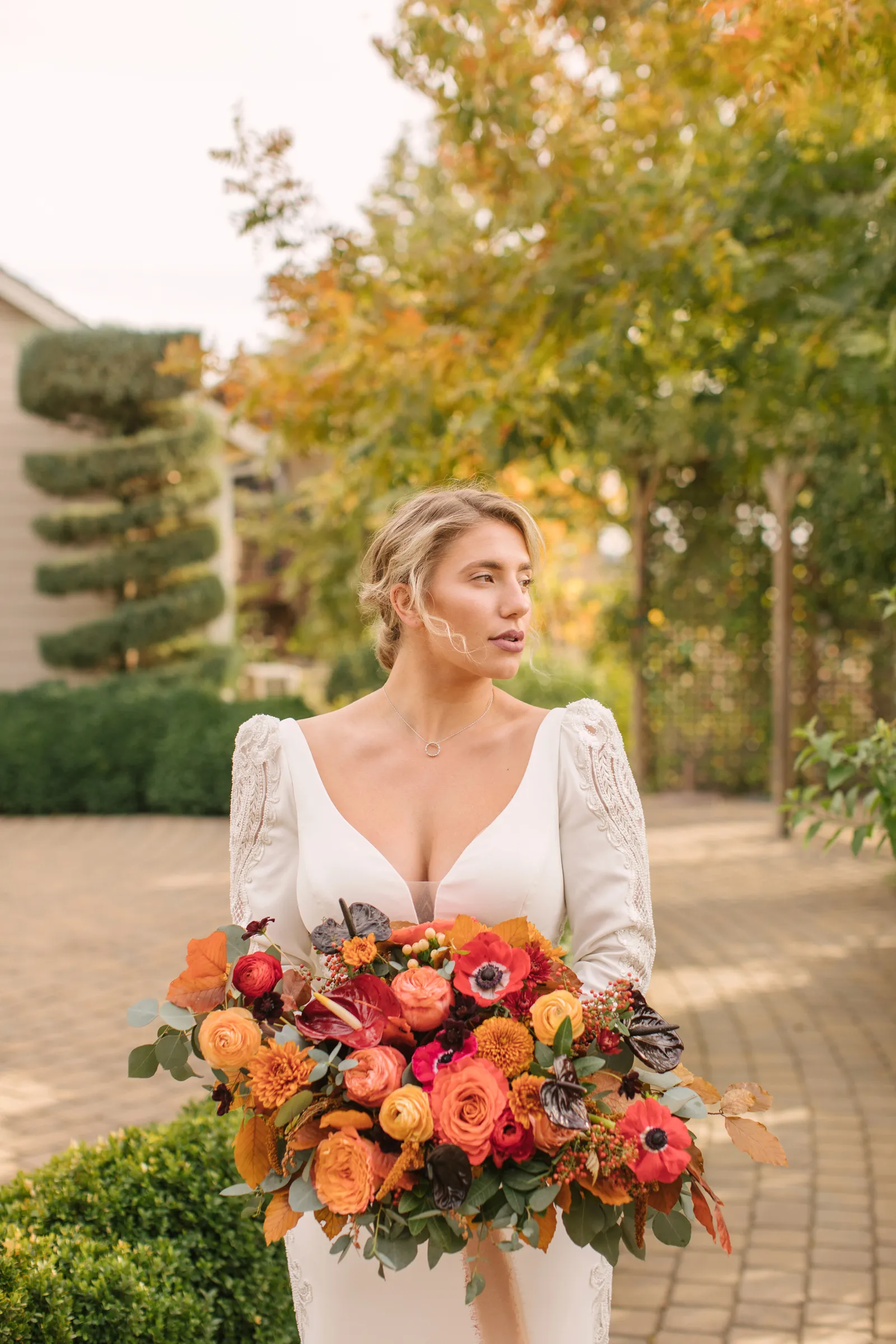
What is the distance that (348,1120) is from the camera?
1.51 metres

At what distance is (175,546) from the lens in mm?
14461

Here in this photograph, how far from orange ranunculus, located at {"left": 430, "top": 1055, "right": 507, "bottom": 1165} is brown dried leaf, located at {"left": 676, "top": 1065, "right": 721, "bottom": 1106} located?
11.5 inches

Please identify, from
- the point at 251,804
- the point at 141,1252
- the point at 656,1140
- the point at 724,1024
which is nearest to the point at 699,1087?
the point at 656,1140

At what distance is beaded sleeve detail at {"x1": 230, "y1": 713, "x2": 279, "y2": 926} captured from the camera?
2.22 m

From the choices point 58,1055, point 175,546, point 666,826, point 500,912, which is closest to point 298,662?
point 175,546

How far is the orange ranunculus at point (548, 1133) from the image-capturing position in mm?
1479

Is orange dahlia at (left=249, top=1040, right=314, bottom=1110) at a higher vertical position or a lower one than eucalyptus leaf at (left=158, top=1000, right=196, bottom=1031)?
lower

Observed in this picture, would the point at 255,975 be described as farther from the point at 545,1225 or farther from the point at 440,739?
the point at 440,739

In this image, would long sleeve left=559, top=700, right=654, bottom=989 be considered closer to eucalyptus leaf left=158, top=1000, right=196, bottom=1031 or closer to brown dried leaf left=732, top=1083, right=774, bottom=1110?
brown dried leaf left=732, top=1083, right=774, bottom=1110

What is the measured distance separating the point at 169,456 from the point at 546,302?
9.70 meters

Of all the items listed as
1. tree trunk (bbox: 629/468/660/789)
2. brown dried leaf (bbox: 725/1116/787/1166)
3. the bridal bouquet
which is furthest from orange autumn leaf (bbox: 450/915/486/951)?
tree trunk (bbox: 629/468/660/789)

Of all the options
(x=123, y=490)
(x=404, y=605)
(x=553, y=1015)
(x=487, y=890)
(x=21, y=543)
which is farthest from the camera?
(x=21, y=543)

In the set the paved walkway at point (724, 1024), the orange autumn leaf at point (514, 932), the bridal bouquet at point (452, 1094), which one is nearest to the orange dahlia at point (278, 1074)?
the bridal bouquet at point (452, 1094)

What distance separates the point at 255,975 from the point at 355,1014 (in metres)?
0.16
